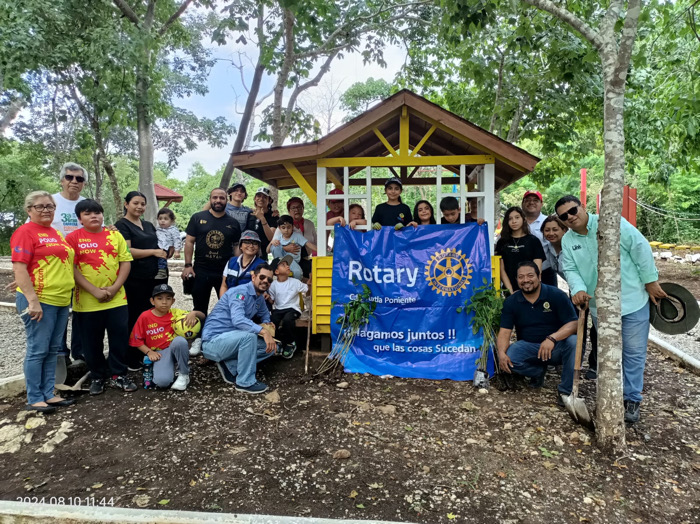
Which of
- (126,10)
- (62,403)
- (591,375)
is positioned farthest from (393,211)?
(126,10)

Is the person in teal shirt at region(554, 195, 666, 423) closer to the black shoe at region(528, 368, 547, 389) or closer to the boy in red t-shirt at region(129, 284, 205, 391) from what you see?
the black shoe at region(528, 368, 547, 389)

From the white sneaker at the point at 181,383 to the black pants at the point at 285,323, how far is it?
3.66 ft

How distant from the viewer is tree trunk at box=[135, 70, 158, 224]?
10.0 metres

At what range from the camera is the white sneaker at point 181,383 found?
4281 mm

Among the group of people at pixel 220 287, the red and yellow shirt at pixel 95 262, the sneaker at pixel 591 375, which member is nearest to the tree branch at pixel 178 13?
the group of people at pixel 220 287

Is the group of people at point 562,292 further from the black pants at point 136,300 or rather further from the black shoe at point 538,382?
the black pants at point 136,300

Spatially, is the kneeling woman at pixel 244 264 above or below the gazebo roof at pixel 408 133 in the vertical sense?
below

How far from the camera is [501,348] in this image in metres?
4.26

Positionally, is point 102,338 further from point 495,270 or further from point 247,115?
point 247,115

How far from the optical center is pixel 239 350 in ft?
14.1

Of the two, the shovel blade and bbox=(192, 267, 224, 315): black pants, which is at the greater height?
bbox=(192, 267, 224, 315): black pants

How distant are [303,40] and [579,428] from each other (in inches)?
404

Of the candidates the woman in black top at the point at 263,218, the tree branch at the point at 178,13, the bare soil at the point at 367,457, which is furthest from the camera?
the tree branch at the point at 178,13

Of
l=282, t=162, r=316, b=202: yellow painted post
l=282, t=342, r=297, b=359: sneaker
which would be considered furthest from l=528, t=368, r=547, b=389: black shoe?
l=282, t=162, r=316, b=202: yellow painted post
